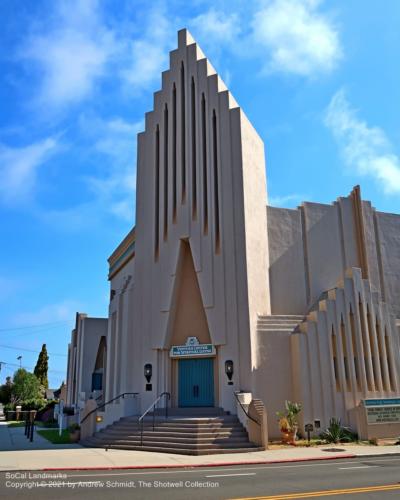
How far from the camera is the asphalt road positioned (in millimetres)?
9508

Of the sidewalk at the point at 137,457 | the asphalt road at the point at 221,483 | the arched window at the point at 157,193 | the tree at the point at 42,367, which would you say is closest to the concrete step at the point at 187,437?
the sidewalk at the point at 137,457

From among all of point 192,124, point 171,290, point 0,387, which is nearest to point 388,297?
point 171,290

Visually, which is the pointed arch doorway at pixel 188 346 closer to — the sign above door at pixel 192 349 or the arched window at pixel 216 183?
the sign above door at pixel 192 349

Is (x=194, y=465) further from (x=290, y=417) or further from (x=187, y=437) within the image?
(x=290, y=417)

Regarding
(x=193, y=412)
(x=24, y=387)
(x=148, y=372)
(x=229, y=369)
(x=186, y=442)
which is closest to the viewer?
(x=186, y=442)

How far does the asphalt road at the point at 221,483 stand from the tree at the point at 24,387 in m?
56.3

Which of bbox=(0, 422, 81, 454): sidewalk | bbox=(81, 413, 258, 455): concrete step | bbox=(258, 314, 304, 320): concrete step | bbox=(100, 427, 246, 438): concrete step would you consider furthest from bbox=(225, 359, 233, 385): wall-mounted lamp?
bbox=(0, 422, 81, 454): sidewalk

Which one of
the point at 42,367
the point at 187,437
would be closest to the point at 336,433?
the point at 187,437

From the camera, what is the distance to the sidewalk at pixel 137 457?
14461 mm

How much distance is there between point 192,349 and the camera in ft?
76.1

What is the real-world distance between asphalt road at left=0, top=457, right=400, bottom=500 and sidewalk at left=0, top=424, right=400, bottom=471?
91 centimetres

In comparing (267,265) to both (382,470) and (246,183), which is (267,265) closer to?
(246,183)

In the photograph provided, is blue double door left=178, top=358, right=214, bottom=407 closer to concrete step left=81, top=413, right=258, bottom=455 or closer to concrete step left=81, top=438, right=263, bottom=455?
concrete step left=81, top=413, right=258, bottom=455

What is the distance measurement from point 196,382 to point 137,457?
280 inches
